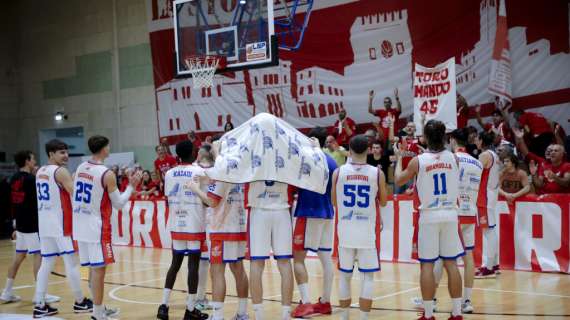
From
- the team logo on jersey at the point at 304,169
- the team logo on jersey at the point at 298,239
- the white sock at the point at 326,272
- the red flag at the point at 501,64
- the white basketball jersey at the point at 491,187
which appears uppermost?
the red flag at the point at 501,64

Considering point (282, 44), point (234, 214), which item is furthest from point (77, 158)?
point (234, 214)

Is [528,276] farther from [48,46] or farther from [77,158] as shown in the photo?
[48,46]

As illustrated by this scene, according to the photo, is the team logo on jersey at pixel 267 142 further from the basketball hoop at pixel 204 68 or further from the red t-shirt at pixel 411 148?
Result: the basketball hoop at pixel 204 68

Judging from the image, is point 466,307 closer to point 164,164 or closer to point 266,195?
point 266,195

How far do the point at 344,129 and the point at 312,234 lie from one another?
809cm

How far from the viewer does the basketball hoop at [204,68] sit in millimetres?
14438

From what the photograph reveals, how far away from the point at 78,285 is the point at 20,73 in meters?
19.0

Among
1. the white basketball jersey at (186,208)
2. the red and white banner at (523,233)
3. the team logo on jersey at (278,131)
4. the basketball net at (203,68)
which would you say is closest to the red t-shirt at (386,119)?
the red and white banner at (523,233)

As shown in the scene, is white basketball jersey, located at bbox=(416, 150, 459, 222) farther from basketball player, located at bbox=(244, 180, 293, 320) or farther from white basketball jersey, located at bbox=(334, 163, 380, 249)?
basketball player, located at bbox=(244, 180, 293, 320)

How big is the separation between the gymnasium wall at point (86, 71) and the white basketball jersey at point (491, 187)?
44.6 feet

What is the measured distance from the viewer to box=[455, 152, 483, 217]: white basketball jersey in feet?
27.0

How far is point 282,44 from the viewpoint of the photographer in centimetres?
1767

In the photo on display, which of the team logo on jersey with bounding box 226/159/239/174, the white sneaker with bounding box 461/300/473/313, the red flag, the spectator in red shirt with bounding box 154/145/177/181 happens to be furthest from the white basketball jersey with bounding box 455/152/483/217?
the spectator in red shirt with bounding box 154/145/177/181

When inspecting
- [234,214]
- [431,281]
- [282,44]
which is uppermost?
A: [282,44]
